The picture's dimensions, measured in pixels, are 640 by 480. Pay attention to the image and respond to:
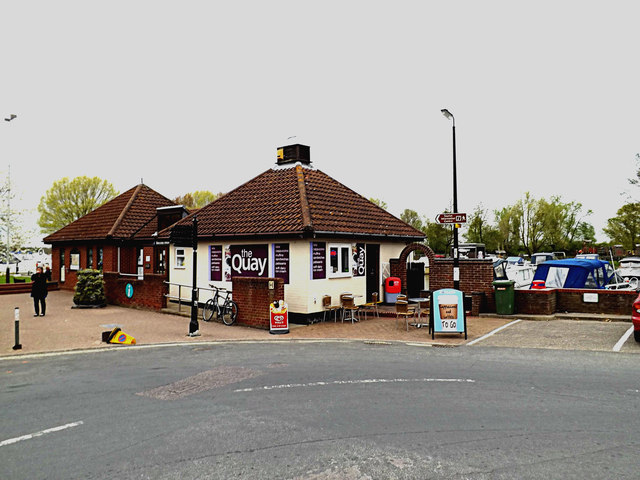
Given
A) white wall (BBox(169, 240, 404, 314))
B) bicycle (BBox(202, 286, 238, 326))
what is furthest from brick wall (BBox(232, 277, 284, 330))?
white wall (BBox(169, 240, 404, 314))

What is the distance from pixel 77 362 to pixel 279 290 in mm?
6157

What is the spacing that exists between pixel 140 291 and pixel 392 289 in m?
10.5

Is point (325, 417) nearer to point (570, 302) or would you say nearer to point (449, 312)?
point (449, 312)

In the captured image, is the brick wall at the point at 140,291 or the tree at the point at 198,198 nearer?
the brick wall at the point at 140,291

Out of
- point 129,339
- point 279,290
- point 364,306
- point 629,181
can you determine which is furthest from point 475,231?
point 129,339

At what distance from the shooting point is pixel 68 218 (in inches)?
2212

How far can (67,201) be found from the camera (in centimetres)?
5625

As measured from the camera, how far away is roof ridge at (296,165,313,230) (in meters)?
16.3

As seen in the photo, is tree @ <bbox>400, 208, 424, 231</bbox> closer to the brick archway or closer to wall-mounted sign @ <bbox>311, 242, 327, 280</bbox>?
the brick archway

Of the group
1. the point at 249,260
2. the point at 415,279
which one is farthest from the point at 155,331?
the point at 415,279

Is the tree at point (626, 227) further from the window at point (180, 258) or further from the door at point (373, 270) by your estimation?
the window at point (180, 258)

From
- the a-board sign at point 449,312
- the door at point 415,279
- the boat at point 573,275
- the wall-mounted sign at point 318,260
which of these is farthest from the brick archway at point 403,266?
the a-board sign at point 449,312

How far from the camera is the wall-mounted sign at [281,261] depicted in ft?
56.2

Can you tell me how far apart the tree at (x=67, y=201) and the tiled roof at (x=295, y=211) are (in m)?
38.6
